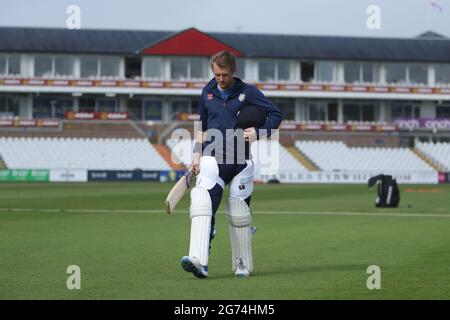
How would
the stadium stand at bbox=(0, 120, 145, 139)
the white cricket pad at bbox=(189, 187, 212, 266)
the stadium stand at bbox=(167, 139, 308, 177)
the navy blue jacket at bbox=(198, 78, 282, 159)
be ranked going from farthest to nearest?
the stadium stand at bbox=(0, 120, 145, 139) → the stadium stand at bbox=(167, 139, 308, 177) → the navy blue jacket at bbox=(198, 78, 282, 159) → the white cricket pad at bbox=(189, 187, 212, 266)

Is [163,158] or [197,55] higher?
[197,55]

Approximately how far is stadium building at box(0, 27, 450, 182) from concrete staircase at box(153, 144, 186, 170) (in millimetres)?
968

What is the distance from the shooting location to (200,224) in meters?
11.7

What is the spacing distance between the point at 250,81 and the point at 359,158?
13.3 metres

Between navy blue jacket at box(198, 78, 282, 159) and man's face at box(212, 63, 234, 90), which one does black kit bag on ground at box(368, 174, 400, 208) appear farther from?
man's face at box(212, 63, 234, 90)

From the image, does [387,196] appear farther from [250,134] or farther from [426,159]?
[426,159]

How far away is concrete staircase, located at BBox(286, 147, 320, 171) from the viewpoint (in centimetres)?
7612

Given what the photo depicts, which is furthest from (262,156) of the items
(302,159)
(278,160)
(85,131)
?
(85,131)

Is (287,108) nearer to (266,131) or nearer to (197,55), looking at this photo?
(197,55)

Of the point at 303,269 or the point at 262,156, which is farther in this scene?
the point at 262,156

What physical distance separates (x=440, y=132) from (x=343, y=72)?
9.69m

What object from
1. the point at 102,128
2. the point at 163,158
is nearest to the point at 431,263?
the point at 163,158

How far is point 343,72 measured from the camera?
8962cm

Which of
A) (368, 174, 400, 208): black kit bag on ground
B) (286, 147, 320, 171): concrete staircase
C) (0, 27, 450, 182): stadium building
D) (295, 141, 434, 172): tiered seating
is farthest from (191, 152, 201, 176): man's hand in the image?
(0, 27, 450, 182): stadium building
